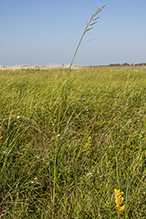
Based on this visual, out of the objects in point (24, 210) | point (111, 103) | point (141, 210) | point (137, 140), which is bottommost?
point (24, 210)

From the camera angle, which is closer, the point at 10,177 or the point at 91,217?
the point at 91,217

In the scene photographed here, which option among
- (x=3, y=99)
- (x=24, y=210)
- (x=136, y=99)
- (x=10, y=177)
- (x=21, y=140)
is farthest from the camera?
(x=136, y=99)

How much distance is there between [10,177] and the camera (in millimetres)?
1739

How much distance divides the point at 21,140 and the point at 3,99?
97 cm

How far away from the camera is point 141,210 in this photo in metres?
1.37

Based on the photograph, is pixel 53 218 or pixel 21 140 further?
pixel 21 140

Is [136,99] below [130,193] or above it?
above

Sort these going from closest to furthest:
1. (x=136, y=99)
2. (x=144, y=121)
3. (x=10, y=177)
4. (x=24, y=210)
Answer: (x=24, y=210) < (x=10, y=177) < (x=144, y=121) < (x=136, y=99)

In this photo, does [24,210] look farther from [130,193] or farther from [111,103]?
[111,103]

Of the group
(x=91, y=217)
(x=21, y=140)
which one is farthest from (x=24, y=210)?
(x=21, y=140)

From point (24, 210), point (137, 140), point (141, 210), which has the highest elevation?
point (137, 140)

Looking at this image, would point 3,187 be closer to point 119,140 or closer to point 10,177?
point 10,177

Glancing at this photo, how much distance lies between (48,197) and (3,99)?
68.4 inches

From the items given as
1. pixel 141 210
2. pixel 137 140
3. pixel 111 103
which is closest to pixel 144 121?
pixel 137 140
